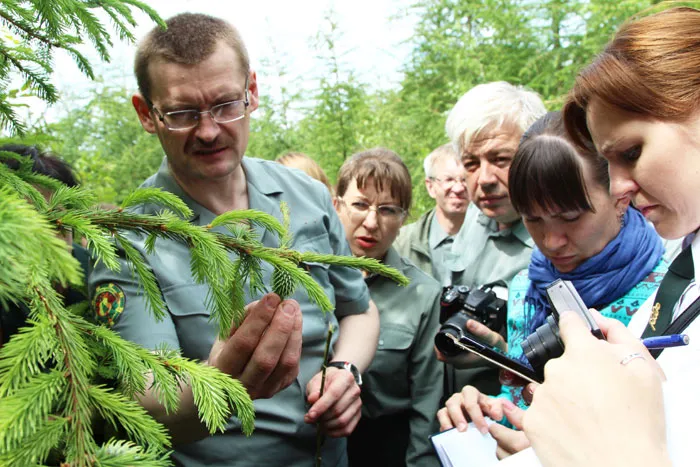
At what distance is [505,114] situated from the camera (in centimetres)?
293

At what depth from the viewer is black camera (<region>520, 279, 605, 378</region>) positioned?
4.58 ft

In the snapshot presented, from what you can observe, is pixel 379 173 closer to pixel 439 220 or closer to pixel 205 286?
pixel 439 220

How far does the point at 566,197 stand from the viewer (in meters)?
2.29

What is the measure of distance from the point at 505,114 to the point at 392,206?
2.76 ft

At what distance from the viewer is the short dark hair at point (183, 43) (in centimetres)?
204

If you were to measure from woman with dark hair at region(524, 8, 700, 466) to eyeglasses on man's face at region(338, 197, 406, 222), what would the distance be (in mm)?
1678

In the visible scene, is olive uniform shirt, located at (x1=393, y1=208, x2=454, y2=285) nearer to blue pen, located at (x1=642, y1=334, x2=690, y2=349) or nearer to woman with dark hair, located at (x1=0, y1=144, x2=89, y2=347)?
woman with dark hair, located at (x1=0, y1=144, x2=89, y2=347)

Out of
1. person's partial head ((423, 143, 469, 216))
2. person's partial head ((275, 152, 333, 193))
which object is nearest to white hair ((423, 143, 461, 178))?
person's partial head ((423, 143, 469, 216))

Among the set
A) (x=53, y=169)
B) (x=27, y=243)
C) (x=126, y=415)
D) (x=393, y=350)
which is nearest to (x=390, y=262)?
(x=393, y=350)

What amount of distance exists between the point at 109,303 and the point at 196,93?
2.73ft

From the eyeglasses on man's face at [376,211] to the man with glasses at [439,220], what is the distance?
2.09 ft

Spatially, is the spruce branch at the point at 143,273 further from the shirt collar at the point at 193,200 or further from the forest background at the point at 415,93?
the forest background at the point at 415,93

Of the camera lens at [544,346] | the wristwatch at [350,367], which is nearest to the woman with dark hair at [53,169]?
the wristwatch at [350,367]

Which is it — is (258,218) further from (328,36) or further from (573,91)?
(328,36)
